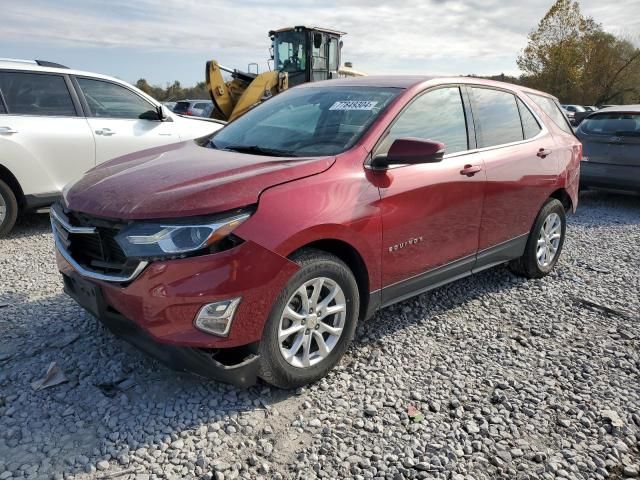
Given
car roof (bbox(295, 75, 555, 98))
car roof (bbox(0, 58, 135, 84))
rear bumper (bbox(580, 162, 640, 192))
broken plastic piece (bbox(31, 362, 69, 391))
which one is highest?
car roof (bbox(0, 58, 135, 84))

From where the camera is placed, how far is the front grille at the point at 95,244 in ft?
8.44

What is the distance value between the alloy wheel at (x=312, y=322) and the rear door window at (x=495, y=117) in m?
1.81

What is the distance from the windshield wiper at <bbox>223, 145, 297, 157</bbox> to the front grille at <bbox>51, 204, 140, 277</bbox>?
106 centimetres

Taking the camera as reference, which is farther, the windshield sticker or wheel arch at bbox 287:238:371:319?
the windshield sticker

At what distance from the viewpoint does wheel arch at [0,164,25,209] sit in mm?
5412

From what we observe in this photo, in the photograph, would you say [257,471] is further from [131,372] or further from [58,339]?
[58,339]

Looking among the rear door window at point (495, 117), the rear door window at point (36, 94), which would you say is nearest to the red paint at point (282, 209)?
the rear door window at point (495, 117)

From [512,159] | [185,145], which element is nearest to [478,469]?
[512,159]

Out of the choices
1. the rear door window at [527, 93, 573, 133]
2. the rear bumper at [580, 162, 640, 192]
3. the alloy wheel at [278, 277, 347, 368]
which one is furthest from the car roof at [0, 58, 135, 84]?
the rear bumper at [580, 162, 640, 192]

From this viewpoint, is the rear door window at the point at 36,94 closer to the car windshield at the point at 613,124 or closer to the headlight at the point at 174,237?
the headlight at the point at 174,237

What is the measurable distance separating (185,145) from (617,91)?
47.0m

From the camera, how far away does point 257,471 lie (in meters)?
A: 2.32

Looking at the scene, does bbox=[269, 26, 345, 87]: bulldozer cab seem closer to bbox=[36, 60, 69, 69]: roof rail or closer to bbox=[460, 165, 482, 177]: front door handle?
bbox=[36, 60, 69, 69]: roof rail

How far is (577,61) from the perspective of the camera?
41969 millimetres
